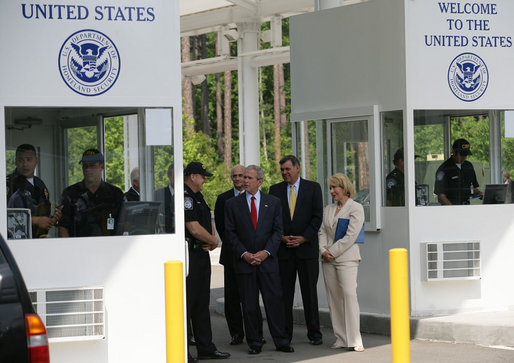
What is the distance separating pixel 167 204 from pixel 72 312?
3.82ft

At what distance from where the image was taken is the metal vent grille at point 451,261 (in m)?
10.8

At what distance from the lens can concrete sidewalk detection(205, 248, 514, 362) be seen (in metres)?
9.19

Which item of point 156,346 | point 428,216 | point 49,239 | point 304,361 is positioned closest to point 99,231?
point 49,239

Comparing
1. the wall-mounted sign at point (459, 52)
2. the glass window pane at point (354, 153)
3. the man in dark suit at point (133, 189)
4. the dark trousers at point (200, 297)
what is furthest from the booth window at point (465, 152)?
the man in dark suit at point (133, 189)

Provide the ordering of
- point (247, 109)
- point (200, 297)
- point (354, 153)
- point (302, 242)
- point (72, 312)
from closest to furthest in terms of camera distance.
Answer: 1. point (72, 312)
2. point (200, 297)
3. point (302, 242)
4. point (354, 153)
5. point (247, 109)

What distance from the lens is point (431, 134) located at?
433 inches

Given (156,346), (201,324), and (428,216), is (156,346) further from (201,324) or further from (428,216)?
(428,216)

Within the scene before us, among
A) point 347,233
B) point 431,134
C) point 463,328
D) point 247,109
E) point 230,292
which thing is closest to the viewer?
point 347,233

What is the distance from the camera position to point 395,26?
11000 mm

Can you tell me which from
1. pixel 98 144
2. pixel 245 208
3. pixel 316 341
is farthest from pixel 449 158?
pixel 98 144

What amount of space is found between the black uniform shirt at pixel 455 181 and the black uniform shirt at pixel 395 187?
391mm

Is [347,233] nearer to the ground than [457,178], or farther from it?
nearer to the ground

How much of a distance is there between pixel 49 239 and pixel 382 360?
3.33 m

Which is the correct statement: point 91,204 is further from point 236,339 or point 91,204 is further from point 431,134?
point 431,134
